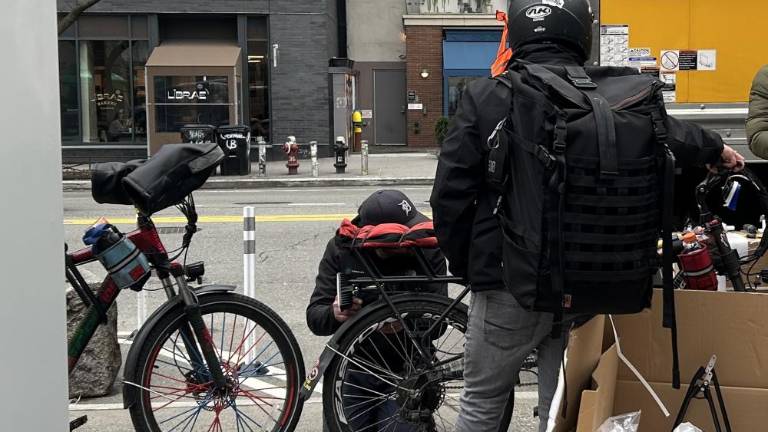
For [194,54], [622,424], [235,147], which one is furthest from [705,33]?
[194,54]

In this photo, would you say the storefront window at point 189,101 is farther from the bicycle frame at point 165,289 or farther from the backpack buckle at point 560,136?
the backpack buckle at point 560,136

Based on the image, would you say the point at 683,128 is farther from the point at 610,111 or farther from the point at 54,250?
the point at 54,250

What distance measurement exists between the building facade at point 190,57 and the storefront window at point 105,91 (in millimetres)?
28

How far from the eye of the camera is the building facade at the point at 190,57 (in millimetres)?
24266

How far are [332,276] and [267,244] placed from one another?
22.3 ft

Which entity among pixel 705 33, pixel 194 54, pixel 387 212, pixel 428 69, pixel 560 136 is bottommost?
pixel 387 212

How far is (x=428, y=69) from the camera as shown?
29.0 metres

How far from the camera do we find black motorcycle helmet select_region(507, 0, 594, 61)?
2803mm

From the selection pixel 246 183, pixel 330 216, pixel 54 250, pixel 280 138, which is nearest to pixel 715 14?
pixel 54 250

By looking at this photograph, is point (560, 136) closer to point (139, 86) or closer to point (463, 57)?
point (139, 86)

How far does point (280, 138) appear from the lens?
82.7 feet

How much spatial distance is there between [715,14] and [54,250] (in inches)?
182

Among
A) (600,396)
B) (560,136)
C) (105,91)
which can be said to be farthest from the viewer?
→ (105,91)

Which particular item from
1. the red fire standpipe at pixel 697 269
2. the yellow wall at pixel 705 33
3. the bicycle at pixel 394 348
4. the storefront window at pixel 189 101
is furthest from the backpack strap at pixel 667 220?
the storefront window at pixel 189 101
